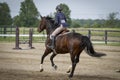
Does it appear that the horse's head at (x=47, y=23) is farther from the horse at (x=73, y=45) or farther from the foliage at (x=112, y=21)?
the foliage at (x=112, y=21)

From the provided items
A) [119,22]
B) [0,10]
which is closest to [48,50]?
[0,10]

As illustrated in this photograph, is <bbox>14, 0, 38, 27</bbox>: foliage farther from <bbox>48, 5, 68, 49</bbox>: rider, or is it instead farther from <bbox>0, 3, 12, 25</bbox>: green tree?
<bbox>48, 5, 68, 49</bbox>: rider

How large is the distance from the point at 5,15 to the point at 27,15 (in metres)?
A: 6.40

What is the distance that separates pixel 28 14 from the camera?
185 feet

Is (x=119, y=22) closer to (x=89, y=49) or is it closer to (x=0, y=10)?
(x=0, y=10)

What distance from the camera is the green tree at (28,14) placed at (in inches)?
1998

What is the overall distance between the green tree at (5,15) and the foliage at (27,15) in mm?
1985

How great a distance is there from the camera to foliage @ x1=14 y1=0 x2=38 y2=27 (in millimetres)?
50812

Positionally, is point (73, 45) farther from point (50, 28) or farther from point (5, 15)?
point (5, 15)

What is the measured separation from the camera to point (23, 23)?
166 feet

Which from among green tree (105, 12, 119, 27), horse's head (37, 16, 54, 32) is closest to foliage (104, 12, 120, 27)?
green tree (105, 12, 119, 27)

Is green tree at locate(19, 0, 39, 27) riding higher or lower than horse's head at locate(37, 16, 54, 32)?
higher

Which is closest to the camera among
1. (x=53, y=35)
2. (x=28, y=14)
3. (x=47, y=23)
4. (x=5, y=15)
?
(x=53, y=35)

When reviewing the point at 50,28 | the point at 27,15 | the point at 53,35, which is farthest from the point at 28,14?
the point at 53,35
